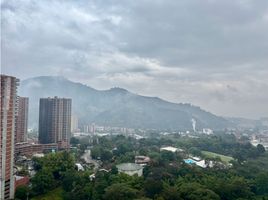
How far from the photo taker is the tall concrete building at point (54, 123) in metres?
25.5

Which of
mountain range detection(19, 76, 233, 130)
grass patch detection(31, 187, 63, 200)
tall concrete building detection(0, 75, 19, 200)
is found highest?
mountain range detection(19, 76, 233, 130)

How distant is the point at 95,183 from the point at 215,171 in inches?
249

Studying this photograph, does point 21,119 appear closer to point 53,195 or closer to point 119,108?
point 53,195

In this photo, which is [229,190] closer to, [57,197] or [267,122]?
[57,197]

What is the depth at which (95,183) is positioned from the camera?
40.2 ft

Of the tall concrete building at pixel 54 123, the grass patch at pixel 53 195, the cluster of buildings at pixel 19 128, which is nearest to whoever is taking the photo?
the cluster of buildings at pixel 19 128

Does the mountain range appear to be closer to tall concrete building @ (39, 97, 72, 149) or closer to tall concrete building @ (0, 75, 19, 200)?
tall concrete building @ (39, 97, 72, 149)

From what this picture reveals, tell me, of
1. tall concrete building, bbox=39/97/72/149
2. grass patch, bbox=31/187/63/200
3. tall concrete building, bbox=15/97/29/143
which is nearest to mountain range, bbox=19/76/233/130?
tall concrete building, bbox=39/97/72/149

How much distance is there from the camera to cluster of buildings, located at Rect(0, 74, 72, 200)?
10516mm

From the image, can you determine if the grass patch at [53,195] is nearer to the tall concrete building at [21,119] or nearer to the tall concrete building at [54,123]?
the tall concrete building at [21,119]

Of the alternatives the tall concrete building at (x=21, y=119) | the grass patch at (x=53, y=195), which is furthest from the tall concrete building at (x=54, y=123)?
the grass patch at (x=53, y=195)

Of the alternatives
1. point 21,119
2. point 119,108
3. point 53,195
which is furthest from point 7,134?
point 119,108

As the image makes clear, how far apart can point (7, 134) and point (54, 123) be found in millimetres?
15089

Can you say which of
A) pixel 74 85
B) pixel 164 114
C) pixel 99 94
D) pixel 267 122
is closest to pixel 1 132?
pixel 164 114
